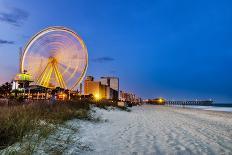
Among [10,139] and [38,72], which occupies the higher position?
[38,72]

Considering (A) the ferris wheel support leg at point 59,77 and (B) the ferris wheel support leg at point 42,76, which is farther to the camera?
(A) the ferris wheel support leg at point 59,77

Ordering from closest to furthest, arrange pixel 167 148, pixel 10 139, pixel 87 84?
pixel 10 139 → pixel 167 148 → pixel 87 84

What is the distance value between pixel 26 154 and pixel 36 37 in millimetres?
30654

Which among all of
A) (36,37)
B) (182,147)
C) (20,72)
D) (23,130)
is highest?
(36,37)

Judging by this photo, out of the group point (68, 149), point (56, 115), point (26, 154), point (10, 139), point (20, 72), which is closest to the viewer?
point (26, 154)

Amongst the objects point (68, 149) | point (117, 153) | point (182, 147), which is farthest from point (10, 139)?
point (182, 147)

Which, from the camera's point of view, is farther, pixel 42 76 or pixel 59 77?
pixel 59 77

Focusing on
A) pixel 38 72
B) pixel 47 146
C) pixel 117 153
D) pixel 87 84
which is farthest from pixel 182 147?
pixel 87 84

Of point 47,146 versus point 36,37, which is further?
point 36,37

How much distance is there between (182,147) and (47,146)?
3.52m

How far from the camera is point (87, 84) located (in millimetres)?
119562

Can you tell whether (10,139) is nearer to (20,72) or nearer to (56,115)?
(56,115)

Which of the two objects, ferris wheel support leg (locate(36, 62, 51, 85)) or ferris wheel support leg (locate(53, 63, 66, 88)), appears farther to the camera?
ferris wheel support leg (locate(53, 63, 66, 88))

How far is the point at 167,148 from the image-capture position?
7.59 m
